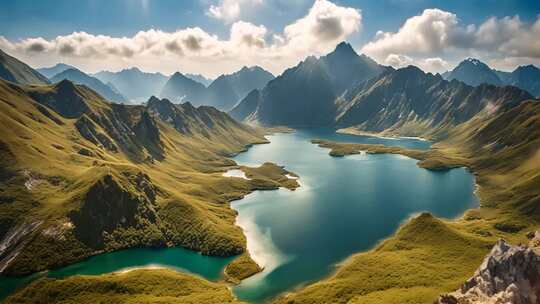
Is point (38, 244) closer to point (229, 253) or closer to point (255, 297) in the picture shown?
point (229, 253)

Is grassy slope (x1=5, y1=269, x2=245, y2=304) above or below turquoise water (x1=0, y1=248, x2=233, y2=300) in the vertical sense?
below

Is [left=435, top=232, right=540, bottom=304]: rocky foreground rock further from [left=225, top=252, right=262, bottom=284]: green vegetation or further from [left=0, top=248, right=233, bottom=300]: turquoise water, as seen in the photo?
[left=0, top=248, right=233, bottom=300]: turquoise water

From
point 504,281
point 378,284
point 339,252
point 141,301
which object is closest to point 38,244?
point 141,301

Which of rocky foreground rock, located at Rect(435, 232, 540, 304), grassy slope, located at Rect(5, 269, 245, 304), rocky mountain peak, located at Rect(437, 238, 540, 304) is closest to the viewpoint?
rocky foreground rock, located at Rect(435, 232, 540, 304)

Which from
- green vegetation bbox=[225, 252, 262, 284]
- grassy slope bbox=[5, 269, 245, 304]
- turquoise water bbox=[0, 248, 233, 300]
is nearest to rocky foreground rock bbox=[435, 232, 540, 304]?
grassy slope bbox=[5, 269, 245, 304]

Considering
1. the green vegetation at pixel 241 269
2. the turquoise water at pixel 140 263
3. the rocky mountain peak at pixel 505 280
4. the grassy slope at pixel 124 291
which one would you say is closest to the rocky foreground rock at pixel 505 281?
the rocky mountain peak at pixel 505 280

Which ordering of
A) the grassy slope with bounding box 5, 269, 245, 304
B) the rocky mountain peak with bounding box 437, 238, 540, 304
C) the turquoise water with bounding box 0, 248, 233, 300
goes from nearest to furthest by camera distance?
the rocky mountain peak with bounding box 437, 238, 540, 304 → the grassy slope with bounding box 5, 269, 245, 304 → the turquoise water with bounding box 0, 248, 233, 300
